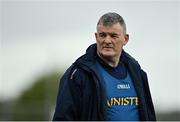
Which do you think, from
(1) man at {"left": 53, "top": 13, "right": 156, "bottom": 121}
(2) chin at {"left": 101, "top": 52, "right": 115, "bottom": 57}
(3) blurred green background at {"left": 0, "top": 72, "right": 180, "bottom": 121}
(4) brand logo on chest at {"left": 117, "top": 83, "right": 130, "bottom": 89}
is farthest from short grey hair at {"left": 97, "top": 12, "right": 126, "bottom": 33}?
(3) blurred green background at {"left": 0, "top": 72, "right": 180, "bottom": 121}

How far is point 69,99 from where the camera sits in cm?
773

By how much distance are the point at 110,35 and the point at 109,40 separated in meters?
0.07

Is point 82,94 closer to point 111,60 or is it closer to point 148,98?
point 111,60

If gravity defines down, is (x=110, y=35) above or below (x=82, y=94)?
above

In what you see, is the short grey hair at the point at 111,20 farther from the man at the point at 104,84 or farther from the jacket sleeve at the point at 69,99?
the jacket sleeve at the point at 69,99

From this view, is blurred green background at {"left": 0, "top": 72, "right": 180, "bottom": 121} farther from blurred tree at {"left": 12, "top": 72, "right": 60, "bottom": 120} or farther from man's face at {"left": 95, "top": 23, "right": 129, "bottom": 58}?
man's face at {"left": 95, "top": 23, "right": 129, "bottom": 58}

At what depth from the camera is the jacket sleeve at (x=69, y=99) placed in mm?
7719

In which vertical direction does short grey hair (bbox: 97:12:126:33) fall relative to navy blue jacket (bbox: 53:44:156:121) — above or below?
above

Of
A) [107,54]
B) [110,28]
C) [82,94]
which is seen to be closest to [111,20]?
[110,28]

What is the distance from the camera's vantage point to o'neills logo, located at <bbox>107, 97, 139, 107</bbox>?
7.80 m

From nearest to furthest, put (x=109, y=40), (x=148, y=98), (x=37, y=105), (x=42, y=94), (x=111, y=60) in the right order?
(x=109, y=40) < (x=111, y=60) < (x=148, y=98) < (x=37, y=105) < (x=42, y=94)

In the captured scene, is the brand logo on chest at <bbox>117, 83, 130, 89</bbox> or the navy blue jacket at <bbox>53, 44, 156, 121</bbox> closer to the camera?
the navy blue jacket at <bbox>53, 44, 156, 121</bbox>

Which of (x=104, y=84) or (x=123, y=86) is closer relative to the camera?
(x=104, y=84)

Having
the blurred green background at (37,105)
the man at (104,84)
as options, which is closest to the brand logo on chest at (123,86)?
the man at (104,84)
